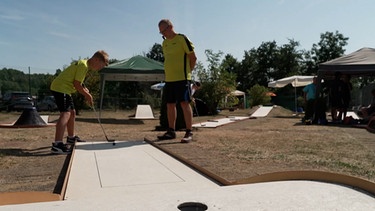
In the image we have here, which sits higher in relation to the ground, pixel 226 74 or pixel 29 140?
pixel 226 74

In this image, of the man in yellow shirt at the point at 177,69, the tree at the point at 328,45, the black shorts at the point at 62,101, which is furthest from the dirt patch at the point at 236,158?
the tree at the point at 328,45

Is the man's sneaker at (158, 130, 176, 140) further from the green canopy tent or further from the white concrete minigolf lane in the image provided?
the green canopy tent

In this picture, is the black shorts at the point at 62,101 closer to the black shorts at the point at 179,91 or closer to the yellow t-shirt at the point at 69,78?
the yellow t-shirt at the point at 69,78

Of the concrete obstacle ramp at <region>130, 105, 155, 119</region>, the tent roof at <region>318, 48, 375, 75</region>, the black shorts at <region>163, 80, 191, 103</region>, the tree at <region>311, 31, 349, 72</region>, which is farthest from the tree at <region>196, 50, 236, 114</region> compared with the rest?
the tree at <region>311, 31, 349, 72</region>

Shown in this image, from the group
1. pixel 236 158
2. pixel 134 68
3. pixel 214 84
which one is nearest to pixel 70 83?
pixel 236 158

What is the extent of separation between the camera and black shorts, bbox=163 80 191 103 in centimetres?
559

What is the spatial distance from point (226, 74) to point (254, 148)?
16141 mm

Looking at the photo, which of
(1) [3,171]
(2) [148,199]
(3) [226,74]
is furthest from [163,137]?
(3) [226,74]

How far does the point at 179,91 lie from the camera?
563 centimetres

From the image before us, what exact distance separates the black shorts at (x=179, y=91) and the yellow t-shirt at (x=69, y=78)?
132 centimetres

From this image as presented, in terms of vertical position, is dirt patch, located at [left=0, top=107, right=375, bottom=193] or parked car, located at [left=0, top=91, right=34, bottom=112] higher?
parked car, located at [left=0, top=91, right=34, bottom=112]

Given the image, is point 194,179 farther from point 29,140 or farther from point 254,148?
point 29,140

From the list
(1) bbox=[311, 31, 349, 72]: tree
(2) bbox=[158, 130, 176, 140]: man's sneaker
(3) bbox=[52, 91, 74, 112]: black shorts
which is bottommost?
(2) bbox=[158, 130, 176, 140]: man's sneaker

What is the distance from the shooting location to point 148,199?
85.8 inches
